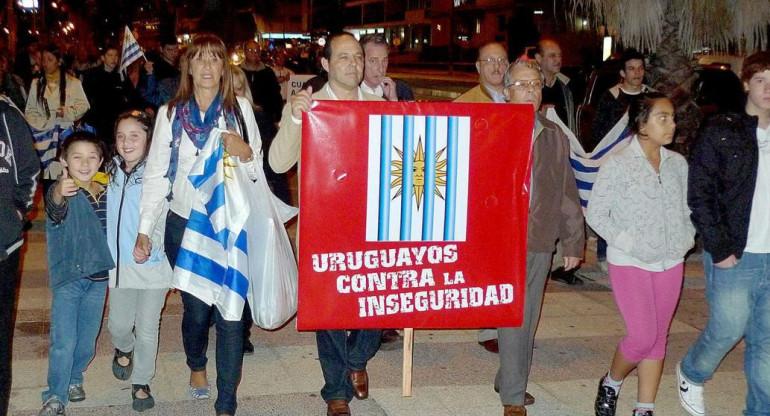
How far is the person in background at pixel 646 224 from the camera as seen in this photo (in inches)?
185

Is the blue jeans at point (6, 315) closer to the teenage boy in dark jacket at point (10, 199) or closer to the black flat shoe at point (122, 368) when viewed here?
the teenage boy in dark jacket at point (10, 199)

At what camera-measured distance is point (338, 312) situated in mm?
4766

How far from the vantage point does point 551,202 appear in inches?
196

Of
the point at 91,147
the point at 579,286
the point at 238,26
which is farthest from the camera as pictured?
the point at 238,26

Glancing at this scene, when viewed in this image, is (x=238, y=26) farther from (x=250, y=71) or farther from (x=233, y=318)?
(x=233, y=318)

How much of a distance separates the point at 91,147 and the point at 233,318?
1.25 m

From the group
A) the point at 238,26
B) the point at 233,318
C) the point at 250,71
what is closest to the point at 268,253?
the point at 233,318

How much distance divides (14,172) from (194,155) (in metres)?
0.91

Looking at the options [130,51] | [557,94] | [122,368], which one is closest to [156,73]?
[130,51]

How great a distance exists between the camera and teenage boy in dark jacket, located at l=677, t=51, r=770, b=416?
4641 millimetres

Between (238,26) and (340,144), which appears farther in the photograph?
(238,26)

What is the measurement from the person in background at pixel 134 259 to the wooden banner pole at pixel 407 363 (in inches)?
54.1

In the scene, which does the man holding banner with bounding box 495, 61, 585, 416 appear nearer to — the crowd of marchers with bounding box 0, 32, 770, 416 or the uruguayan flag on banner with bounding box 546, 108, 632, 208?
the crowd of marchers with bounding box 0, 32, 770, 416

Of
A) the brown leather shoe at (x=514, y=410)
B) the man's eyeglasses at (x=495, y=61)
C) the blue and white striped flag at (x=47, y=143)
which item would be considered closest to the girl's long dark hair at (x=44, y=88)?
the blue and white striped flag at (x=47, y=143)
